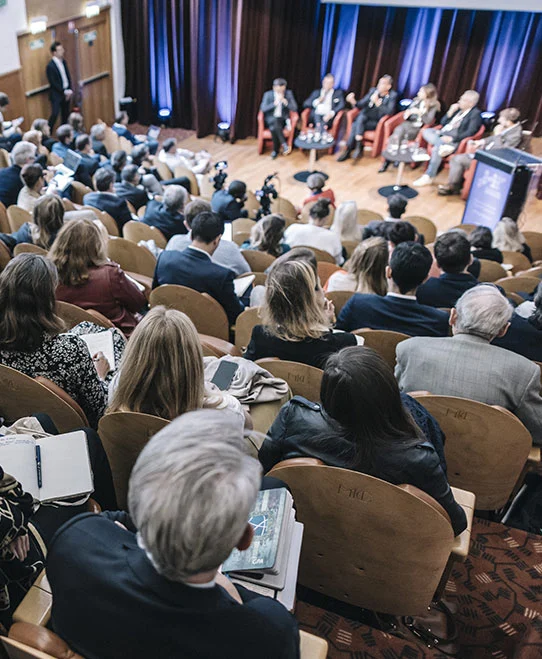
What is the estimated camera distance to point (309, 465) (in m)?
1.52

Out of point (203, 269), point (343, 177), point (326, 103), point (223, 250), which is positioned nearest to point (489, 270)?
point (223, 250)

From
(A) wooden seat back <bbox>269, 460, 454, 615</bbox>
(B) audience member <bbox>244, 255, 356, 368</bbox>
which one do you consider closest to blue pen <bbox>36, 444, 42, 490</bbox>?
(A) wooden seat back <bbox>269, 460, 454, 615</bbox>

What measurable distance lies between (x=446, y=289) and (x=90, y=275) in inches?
80.2

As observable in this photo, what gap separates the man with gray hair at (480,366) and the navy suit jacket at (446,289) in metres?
1.12

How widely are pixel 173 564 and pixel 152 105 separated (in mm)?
10526

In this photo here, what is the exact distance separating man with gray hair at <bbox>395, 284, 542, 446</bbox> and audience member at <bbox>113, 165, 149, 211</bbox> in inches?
159

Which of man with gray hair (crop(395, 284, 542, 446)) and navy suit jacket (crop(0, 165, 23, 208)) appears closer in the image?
man with gray hair (crop(395, 284, 542, 446))

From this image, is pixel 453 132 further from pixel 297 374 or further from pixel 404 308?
pixel 297 374

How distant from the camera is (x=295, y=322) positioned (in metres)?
2.39

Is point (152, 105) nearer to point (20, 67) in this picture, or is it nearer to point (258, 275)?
point (20, 67)

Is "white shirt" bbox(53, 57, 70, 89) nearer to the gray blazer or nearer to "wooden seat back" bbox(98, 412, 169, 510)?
the gray blazer

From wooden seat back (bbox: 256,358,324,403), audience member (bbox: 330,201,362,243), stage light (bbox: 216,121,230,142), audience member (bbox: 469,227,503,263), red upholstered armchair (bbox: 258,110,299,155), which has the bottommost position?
stage light (bbox: 216,121,230,142)

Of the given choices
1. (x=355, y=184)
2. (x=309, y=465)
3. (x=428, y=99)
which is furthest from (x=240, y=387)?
(x=428, y=99)

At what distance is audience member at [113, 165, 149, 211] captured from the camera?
5.62 metres
